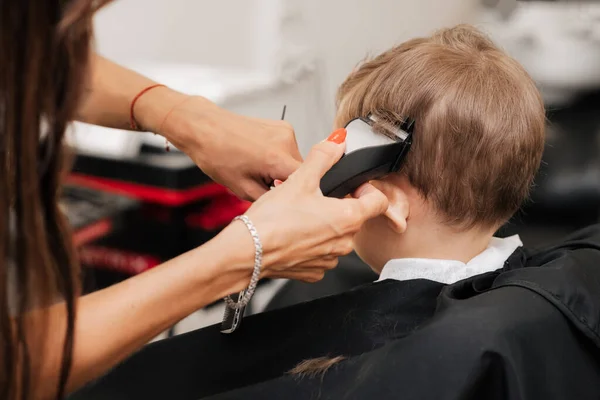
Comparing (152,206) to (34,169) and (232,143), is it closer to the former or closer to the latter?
(232,143)

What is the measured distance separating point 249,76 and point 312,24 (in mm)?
335

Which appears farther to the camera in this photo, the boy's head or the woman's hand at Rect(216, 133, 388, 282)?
the boy's head

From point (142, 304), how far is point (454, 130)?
53cm

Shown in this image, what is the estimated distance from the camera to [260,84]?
2.25 m

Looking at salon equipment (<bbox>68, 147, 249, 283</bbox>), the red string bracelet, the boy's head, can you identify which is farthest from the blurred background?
the boy's head

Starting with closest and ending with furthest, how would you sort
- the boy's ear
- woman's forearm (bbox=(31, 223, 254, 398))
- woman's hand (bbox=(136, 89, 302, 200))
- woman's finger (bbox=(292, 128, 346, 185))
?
woman's forearm (bbox=(31, 223, 254, 398))
woman's finger (bbox=(292, 128, 346, 185))
the boy's ear
woman's hand (bbox=(136, 89, 302, 200))

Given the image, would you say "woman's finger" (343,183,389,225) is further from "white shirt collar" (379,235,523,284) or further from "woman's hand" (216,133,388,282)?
"white shirt collar" (379,235,523,284)

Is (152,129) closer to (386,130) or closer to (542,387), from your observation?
(386,130)

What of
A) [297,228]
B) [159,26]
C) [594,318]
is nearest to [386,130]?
[297,228]

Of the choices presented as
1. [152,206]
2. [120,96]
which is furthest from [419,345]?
[152,206]

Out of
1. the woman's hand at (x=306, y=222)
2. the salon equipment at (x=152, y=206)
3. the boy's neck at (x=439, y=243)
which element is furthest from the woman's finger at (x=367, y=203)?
the salon equipment at (x=152, y=206)

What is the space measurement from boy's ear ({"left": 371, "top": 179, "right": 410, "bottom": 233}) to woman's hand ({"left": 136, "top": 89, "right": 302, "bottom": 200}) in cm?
18

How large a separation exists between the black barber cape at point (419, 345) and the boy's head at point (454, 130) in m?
0.10

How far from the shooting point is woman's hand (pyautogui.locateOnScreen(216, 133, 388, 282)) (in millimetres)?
824
